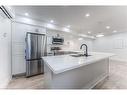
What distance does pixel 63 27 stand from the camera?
201 inches

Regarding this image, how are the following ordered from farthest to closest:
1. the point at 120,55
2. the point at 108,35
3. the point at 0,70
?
the point at 108,35, the point at 120,55, the point at 0,70

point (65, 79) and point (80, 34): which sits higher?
point (80, 34)

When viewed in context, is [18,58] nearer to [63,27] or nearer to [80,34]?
[63,27]

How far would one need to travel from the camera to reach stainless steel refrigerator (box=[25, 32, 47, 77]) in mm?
3133

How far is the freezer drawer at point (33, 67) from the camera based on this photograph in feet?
10.2

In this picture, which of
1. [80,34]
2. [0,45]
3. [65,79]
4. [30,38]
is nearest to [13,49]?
[30,38]

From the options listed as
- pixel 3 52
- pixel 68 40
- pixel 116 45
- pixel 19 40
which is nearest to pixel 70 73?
pixel 3 52

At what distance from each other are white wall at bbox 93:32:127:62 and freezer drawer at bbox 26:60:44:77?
6.69 m

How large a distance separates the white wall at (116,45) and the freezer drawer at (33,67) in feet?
22.0

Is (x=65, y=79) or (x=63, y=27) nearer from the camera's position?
(x=65, y=79)
